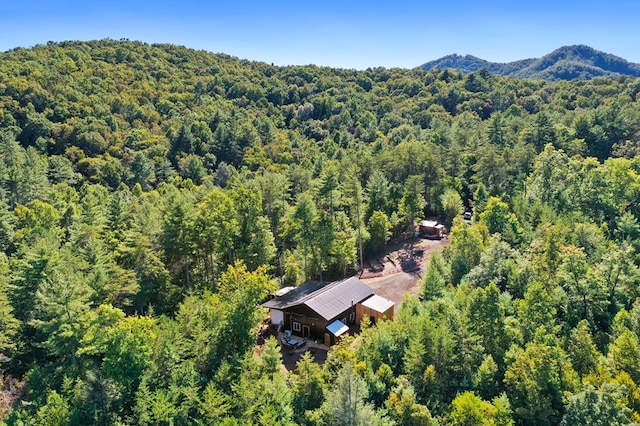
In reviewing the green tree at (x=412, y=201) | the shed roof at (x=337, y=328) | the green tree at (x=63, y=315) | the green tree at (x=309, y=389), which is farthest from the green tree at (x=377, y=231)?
the green tree at (x=63, y=315)

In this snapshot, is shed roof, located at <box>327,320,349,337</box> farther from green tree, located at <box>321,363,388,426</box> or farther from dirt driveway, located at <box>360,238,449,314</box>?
green tree, located at <box>321,363,388,426</box>

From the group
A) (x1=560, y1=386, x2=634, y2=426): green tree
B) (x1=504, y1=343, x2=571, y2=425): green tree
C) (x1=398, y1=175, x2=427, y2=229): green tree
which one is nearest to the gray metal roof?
(x1=504, y1=343, x2=571, y2=425): green tree

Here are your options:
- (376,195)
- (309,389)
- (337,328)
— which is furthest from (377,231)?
(309,389)

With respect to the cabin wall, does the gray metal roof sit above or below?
above

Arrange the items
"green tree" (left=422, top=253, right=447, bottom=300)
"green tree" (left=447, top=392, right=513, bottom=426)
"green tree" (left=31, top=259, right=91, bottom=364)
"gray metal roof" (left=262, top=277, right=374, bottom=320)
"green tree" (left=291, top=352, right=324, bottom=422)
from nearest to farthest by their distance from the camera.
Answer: "green tree" (left=447, top=392, right=513, bottom=426)
"green tree" (left=31, top=259, right=91, bottom=364)
"green tree" (left=291, top=352, right=324, bottom=422)
"gray metal roof" (left=262, top=277, right=374, bottom=320)
"green tree" (left=422, top=253, right=447, bottom=300)

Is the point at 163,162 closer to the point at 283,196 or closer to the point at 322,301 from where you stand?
the point at 283,196

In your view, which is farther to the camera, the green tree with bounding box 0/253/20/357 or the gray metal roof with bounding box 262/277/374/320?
the gray metal roof with bounding box 262/277/374/320
